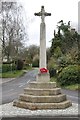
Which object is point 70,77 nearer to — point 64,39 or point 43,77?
point 43,77

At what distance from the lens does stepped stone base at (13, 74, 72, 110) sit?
14055 mm

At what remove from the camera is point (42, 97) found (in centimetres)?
1426

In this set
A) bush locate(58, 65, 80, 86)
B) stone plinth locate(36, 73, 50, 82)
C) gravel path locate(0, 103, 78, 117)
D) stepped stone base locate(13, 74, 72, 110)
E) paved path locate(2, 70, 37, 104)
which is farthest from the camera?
bush locate(58, 65, 80, 86)

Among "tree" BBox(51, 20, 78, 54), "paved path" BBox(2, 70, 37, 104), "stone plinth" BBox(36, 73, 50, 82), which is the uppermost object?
"tree" BBox(51, 20, 78, 54)

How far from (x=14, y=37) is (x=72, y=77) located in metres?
24.3

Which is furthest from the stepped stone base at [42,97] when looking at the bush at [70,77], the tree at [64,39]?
the tree at [64,39]

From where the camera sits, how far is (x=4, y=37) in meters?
54.1

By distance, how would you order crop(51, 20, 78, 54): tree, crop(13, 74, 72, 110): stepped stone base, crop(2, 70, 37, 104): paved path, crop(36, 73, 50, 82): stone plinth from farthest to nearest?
crop(51, 20, 78, 54): tree, crop(2, 70, 37, 104): paved path, crop(36, 73, 50, 82): stone plinth, crop(13, 74, 72, 110): stepped stone base

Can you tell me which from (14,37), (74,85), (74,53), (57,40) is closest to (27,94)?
(74,85)

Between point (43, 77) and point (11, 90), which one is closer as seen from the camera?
point (43, 77)

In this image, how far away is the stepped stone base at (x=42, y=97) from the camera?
46.1ft

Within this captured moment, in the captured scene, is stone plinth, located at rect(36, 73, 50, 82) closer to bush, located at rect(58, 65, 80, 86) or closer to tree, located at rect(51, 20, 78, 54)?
bush, located at rect(58, 65, 80, 86)

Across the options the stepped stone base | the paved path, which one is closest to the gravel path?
the stepped stone base

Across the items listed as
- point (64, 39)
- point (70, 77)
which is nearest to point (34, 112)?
point (70, 77)
